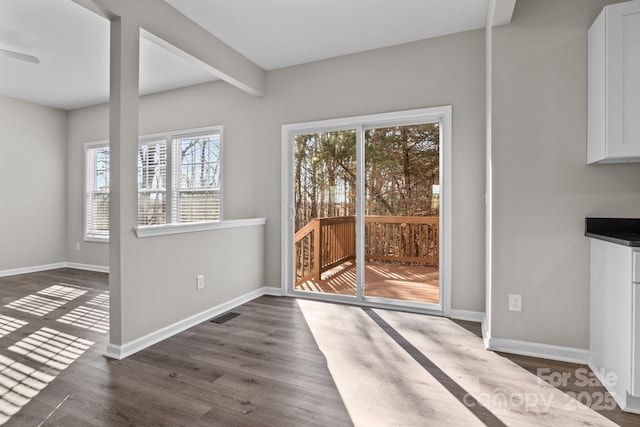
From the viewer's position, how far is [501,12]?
93.6 inches

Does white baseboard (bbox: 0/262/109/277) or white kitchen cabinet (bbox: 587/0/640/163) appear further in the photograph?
white baseboard (bbox: 0/262/109/277)

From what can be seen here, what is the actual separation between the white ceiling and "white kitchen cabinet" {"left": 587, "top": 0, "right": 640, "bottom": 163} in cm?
106

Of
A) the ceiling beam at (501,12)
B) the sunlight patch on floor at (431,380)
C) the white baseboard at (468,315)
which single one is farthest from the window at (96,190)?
the ceiling beam at (501,12)

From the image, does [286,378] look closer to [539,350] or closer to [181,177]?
[539,350]

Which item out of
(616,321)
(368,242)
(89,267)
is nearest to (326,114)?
(368,242)

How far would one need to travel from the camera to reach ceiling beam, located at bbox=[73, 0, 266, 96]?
8.04ft

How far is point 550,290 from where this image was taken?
2.43 metres

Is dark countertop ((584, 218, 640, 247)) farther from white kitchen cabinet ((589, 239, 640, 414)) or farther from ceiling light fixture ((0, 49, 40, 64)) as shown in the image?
ceiling light fixture ((0, 49, 40, 64))

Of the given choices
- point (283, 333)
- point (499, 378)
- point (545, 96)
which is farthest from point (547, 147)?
point (283, 333)

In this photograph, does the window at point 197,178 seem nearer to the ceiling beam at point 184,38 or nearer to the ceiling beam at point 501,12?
the ceiling beam at point 184,38

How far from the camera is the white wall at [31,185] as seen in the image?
5172 millimetres

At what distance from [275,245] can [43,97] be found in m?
4.35

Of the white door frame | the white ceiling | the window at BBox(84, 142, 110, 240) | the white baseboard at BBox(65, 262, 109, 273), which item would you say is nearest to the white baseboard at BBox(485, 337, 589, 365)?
the white door frame

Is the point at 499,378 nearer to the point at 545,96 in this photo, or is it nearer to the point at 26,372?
the point at 545,96
